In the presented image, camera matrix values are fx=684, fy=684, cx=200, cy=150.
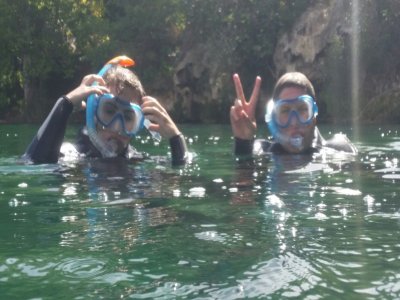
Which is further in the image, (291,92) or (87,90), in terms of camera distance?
(291,92)

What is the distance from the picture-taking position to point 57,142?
570cm

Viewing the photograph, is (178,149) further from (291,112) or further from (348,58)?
(348,58)

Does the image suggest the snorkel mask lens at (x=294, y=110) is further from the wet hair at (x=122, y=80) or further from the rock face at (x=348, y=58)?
the rock face at (x=348, y=58)

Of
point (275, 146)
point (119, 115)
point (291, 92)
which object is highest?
point (291, 92)

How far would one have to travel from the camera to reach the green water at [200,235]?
219 cm

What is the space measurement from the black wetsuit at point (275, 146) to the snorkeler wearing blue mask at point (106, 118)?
1.94 ft

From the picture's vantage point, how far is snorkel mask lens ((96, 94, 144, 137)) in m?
5.67

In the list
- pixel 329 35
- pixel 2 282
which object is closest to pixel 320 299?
pixel 2 282

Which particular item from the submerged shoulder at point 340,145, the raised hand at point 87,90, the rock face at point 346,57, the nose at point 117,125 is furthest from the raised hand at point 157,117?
the rock face at point 346,57

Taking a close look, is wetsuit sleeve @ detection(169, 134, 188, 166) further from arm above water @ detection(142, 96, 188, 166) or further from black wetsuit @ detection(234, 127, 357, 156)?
black wetsuit @ detection(234, 127, 357, 156)

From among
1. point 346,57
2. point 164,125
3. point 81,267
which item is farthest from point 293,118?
point 346,57

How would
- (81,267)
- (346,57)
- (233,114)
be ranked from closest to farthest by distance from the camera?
(81,267) → (233,114) → (346,57)

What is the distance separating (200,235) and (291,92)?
365 cm

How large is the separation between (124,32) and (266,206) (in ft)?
78.3
